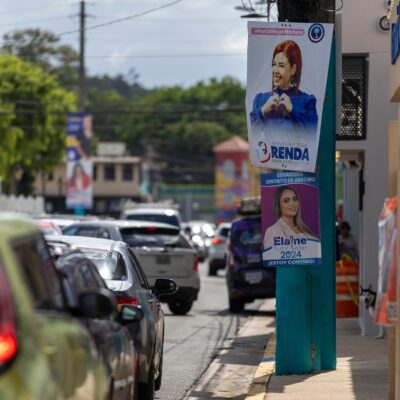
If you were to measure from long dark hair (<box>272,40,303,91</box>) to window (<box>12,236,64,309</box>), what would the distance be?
274 inches

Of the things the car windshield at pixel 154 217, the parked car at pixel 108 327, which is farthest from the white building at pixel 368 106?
the car windshield at pixel 154 217

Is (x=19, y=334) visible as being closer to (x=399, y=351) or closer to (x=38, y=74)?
(x=399, y=351)

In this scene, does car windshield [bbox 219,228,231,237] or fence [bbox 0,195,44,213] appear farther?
fence [bbox 0,195,44,213]

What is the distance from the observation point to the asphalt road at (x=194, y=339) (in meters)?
15.3

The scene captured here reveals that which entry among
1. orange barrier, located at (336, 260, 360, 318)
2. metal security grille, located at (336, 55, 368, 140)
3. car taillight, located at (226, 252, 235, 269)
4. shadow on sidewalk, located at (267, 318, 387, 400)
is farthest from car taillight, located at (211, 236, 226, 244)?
shadow on sidewalk, located at (267, 318, 387, 400)

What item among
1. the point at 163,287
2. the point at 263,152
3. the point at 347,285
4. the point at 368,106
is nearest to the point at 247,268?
the point at 347,285

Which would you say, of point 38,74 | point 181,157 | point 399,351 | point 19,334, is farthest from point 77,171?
point 181,157

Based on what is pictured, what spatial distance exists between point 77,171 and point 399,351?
54.4 metres

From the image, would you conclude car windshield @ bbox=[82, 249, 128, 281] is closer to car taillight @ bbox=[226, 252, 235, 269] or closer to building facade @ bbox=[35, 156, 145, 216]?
car taillight @ bbox=[226, 252, 235, 269]

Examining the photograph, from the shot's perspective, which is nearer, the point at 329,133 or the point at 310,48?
the point at 310,48

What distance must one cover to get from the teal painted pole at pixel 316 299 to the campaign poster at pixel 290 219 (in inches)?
13.2

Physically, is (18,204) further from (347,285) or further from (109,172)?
(109,172)

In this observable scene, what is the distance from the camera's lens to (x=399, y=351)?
35.1 ft

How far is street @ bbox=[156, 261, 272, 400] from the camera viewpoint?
1537 cm
